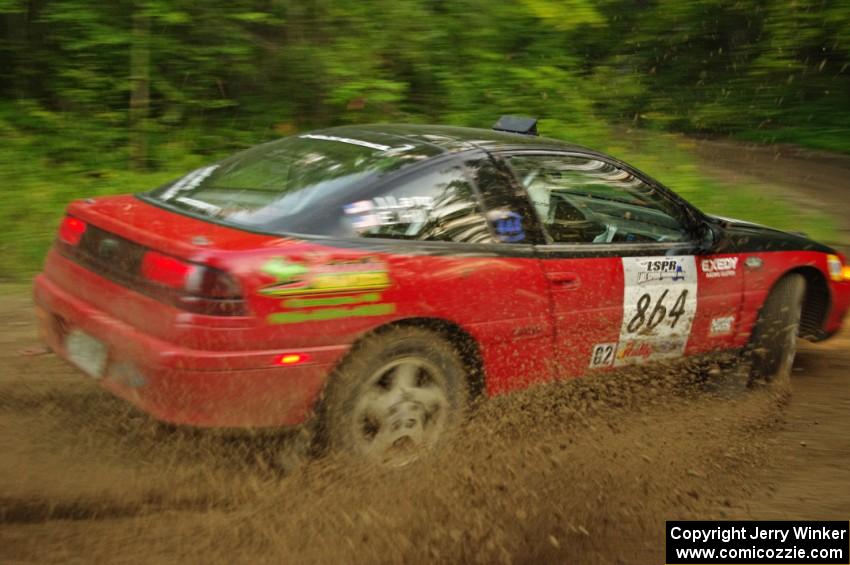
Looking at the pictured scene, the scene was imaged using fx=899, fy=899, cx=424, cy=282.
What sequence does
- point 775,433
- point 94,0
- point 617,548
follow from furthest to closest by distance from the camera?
point 94,0, point 775,433, point 617,548

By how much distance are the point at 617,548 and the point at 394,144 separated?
82.9 inches

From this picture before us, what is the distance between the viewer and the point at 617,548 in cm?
339

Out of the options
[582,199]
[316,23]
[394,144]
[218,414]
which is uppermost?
[316,23]

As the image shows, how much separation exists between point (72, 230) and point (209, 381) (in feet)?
4.17

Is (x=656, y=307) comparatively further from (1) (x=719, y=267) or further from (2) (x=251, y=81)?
(2) (x=251, y=81)

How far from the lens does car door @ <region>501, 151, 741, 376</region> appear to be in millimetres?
4340

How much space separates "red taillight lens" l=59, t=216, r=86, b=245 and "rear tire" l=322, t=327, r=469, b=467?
1.41 meters

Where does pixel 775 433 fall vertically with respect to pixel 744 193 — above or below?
below

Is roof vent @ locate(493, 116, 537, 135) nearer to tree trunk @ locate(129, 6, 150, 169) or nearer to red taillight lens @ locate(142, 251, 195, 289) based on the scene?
red taillight lens @ locate(142, 251, 195, 289)

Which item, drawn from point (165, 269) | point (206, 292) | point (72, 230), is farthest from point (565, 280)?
point (72, 230)

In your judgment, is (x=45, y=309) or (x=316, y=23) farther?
(x=316, y=23)

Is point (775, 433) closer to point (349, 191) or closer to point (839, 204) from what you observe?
point (349, 191)

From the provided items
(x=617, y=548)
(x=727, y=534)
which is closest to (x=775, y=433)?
(x=727, y=534)

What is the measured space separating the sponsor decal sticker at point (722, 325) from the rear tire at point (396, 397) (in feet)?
5.59
